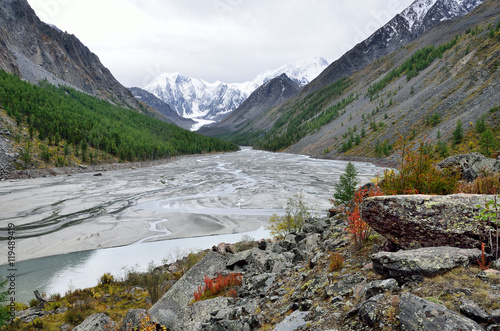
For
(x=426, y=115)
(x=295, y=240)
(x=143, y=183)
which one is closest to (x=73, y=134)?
(x=143, y=183)

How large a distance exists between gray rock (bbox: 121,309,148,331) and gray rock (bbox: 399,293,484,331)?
273 inches

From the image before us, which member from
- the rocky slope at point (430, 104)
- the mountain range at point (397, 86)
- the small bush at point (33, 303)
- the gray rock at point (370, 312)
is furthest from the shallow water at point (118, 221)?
the rocky slope at point (430, 104)

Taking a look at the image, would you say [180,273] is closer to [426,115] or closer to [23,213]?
[23,213]

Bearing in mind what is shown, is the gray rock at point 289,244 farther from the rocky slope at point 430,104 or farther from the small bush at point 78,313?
the rocky slope at point 430,104

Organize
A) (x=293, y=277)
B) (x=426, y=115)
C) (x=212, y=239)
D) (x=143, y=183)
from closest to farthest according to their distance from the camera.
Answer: (x=293, y=277) → (x=212, y=239) → (x=143, y=183) → (x=426, y=115)

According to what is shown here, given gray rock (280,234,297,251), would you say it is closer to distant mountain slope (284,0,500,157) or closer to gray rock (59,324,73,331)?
gray rock (59,324,73,331)

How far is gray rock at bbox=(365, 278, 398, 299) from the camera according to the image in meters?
3.72

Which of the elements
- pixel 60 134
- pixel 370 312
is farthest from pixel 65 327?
pixel 60 134

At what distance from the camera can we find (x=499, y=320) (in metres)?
2.45

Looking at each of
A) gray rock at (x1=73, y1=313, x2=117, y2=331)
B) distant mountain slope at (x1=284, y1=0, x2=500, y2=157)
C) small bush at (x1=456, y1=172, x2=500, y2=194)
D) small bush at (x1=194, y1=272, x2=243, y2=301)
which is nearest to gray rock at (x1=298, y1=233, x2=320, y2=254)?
small bush at (x1=194, y1=272, x2=243, y2=301)

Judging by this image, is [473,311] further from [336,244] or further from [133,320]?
[133,320]

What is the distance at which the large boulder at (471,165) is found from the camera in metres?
12.6

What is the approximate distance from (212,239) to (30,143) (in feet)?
208

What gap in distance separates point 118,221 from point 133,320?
18.4 metres
